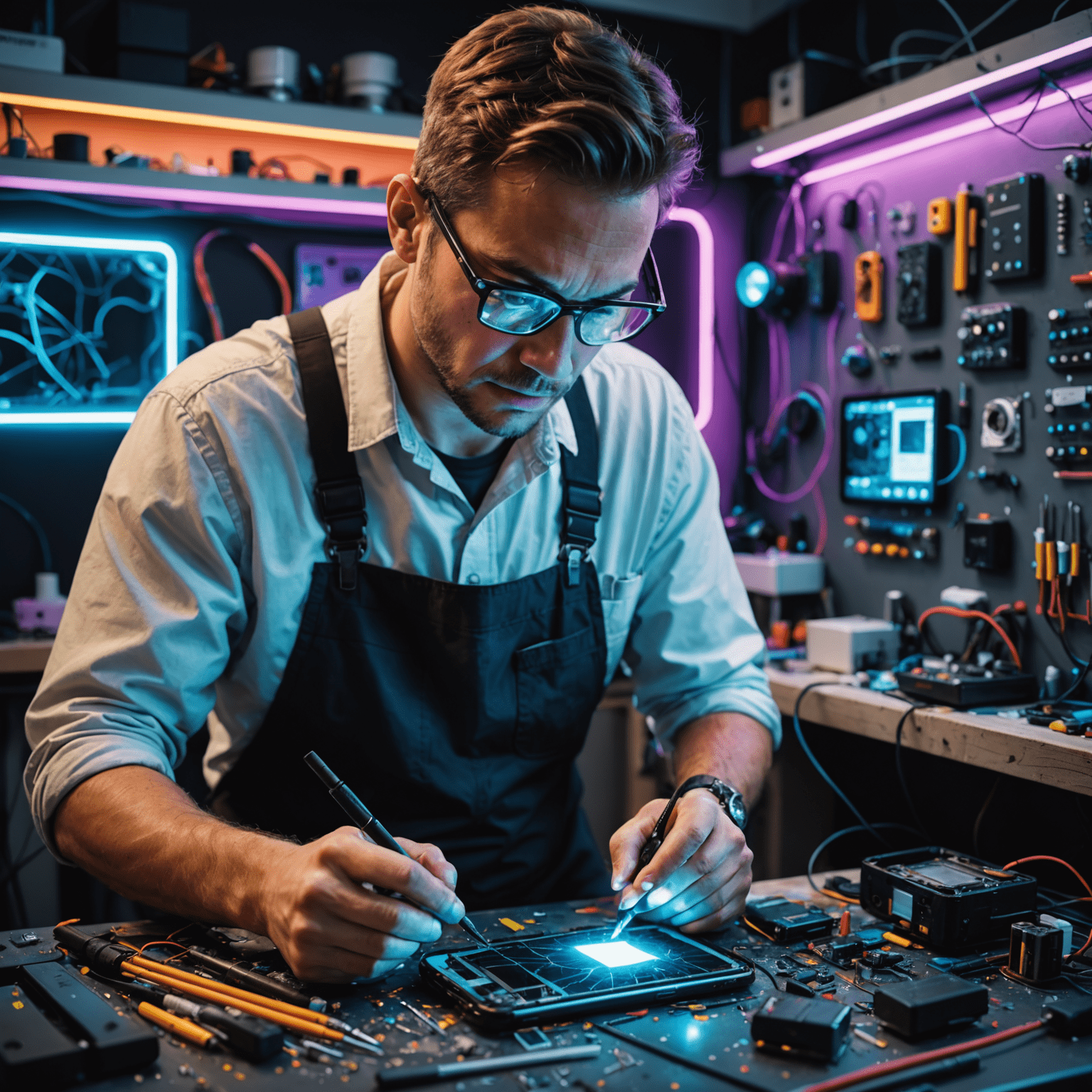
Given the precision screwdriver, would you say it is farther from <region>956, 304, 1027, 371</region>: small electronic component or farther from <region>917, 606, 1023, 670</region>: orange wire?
<region>956, 304, 1027, 371</region>: small electronic component

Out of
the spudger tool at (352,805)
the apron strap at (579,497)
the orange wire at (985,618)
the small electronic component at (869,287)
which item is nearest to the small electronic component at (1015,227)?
the small electronic component at (869,287)

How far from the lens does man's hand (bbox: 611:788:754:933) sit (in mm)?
1229

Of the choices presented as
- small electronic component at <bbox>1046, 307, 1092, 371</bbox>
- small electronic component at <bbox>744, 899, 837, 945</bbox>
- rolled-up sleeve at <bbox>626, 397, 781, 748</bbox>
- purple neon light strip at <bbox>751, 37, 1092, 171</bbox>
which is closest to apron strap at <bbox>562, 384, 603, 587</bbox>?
rolled-up sleeve at <bbox>626, 397, 781, 748</bbox>

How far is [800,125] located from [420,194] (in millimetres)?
2296

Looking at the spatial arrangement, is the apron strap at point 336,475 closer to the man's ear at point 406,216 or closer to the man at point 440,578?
the man at point 440,578

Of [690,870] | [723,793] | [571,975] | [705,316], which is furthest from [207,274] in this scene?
[571,975]

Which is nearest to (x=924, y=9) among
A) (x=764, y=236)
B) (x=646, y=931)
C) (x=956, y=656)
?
(x=764, y=236)

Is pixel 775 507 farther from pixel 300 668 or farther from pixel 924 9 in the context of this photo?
pixel 300 668

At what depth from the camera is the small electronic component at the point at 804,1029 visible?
0.93m

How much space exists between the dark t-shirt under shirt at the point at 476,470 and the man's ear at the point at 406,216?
11.1 inches

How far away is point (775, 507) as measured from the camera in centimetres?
387

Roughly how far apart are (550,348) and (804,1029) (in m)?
0.80

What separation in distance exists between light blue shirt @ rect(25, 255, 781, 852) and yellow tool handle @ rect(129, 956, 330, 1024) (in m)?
0.25

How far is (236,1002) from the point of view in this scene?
1.00 m
